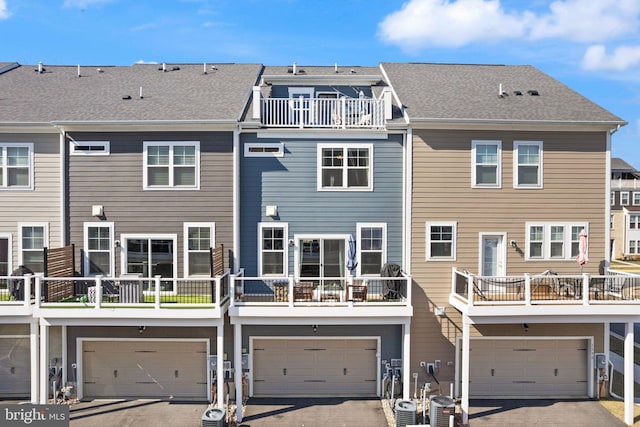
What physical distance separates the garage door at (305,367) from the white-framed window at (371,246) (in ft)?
7.46

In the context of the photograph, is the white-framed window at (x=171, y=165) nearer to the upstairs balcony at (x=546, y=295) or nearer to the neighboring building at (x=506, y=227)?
the neighboring building at (x=506, y=227)

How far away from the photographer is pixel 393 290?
1179cm

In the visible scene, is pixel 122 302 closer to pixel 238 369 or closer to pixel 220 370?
pixel 220 370

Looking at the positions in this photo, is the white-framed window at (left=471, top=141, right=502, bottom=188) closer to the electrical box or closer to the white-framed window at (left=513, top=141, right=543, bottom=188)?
the white-framed window at (left=513, top=141, right=543, bottom=188)

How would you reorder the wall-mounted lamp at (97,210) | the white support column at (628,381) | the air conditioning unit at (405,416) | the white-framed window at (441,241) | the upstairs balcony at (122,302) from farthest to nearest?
the white-framed window at (441,241) → the wall-mounted lamp at (97,210) → the white support column at (628,381) → the upstairs balcony at (122,302) → the air conditioning unit at (405,416)

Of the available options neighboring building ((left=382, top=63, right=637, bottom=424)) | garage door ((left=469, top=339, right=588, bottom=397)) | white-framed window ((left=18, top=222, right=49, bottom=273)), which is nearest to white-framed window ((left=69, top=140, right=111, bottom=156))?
white-framed window ((left=18, top=222, right=49, bottom=273))

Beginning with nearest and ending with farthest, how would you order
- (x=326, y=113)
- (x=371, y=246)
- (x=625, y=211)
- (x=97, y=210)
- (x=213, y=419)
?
1. (x=213, y=419)
2. (x=97, y=210)
3. (x=371, y=246)
4. (x=326, y=113)
5. (x=625, y=211)

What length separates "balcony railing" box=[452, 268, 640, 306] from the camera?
11102mm

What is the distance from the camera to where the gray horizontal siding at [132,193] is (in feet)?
41.2

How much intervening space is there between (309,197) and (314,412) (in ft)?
20.1

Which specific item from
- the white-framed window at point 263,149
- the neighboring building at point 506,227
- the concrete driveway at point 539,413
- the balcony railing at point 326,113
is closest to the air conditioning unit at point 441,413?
the concrete driveway at point 539,413

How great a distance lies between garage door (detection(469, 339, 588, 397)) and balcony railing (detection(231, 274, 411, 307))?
132 inches

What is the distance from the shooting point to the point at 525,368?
12.9m

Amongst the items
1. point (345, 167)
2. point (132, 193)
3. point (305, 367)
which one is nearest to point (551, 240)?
point (345, 167)
